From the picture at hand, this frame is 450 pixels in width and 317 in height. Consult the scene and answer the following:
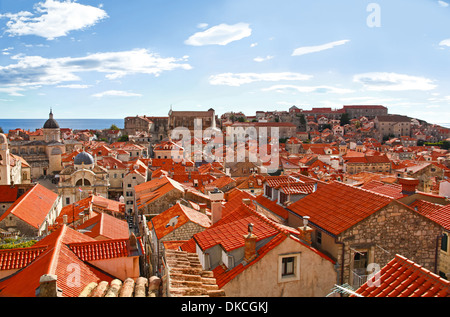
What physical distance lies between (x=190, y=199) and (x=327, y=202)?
48.1 ft

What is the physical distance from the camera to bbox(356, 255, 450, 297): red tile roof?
4828 millimetres

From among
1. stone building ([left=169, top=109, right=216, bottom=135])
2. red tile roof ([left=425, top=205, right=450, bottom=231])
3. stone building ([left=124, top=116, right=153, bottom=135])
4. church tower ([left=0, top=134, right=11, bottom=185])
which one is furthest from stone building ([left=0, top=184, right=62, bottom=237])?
stone building ([left=124, top=116, right=153, bottom=135])

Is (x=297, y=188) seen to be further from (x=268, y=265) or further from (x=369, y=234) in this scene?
(x=268, y=265)

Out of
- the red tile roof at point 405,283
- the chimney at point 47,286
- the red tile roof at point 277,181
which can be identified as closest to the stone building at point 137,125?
the red tile roof at point 277,181

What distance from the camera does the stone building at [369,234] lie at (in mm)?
8633

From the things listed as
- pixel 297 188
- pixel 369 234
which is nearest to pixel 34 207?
pixel 297 188

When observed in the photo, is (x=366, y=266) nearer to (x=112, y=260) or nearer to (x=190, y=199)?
(x=112, y=260)

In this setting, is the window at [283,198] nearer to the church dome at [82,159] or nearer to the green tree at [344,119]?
the church dome at [82,159]

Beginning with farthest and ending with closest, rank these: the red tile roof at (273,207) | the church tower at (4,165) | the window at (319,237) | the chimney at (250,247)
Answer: the church tower at (4,165), the red tile roof at (273,207), the window at (319,237), the chimney at (250,247)

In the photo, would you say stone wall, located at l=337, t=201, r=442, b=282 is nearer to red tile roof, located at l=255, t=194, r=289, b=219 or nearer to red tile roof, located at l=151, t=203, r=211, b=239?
red tile roof, located at l=255, t=194, r=289, b=219

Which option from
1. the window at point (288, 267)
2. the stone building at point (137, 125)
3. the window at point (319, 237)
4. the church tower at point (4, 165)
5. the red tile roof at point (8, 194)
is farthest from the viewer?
the stone building at point (137, 125)

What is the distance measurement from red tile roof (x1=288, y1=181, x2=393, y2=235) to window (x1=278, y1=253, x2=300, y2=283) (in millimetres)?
1334
